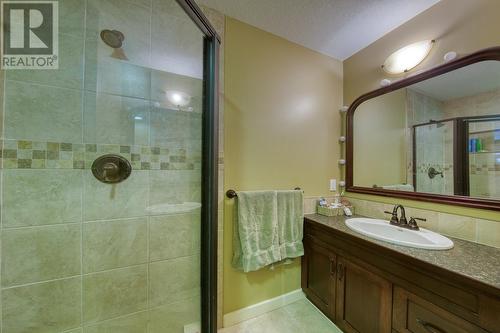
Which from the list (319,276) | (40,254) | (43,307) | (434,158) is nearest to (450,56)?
(434,158)

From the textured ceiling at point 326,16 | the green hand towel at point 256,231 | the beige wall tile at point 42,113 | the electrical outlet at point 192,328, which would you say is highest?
the textured ceiling at point 326,16

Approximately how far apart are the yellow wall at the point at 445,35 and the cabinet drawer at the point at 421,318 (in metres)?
0.63

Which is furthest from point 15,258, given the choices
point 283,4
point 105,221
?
point 283,4

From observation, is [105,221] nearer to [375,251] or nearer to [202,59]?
[202,59]

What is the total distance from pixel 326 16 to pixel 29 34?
179cm

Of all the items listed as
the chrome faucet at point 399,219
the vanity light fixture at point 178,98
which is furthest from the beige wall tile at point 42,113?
the chrome faucet at point 399,219

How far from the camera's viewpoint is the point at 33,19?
2.81ft

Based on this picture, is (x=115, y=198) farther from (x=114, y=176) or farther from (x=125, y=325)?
(x=125, y=325)

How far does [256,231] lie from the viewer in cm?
140

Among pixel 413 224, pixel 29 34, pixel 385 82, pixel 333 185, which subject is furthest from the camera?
pixel 333 185

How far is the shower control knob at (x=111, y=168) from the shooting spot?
3.21 ft

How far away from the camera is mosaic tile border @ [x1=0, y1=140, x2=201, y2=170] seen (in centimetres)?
84

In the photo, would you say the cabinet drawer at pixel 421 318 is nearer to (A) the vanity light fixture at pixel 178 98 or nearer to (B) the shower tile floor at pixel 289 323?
(B) the shower tile floor at pixel 289 323

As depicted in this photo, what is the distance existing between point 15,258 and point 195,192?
0.87 meters
